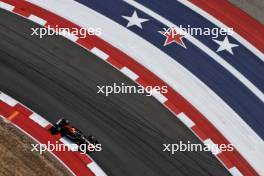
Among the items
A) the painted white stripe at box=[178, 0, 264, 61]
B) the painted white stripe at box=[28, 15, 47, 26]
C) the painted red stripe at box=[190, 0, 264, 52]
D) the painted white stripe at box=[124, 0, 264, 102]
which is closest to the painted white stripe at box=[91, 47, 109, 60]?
the painted white stripe at box=[28, 15, 47, 26]

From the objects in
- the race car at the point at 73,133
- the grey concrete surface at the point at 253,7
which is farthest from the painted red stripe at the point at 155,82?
the grey concrete surface at the point at 253,7

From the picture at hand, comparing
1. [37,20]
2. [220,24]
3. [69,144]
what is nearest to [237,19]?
[220,24]

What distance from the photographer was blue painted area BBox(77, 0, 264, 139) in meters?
27.8

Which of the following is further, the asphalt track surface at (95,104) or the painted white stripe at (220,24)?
the painted white stripe at (220,24)

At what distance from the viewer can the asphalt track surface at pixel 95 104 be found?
25.2 m

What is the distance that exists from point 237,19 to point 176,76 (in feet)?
18.5

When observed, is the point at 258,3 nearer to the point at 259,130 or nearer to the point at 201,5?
the point at 201,5

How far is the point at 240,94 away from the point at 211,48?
3232 mm

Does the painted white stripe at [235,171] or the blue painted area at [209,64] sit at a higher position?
the blue painted area at [209,64]

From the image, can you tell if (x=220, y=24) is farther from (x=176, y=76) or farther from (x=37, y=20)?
(x=37, y=20)

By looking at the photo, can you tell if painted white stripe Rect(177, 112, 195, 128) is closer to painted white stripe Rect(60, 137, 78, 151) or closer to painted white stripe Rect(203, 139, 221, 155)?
painted white stripe Rect(203, 139, 221, 155)

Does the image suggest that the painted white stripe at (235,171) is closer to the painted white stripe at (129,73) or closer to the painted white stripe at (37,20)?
the painted white stripe at (129,73)

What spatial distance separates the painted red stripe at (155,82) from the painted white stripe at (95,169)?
527 cm

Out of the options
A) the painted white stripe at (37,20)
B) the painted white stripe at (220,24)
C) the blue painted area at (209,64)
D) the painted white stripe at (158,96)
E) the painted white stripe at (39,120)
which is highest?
the painted white stripe at (220,24)
